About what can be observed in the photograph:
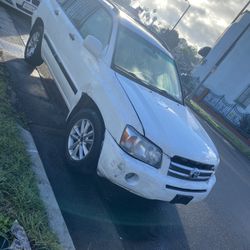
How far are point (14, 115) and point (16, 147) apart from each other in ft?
2.90

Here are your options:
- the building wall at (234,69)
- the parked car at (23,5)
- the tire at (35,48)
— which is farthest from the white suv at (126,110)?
the building wall at (234,69)

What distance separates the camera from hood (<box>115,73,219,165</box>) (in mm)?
3688

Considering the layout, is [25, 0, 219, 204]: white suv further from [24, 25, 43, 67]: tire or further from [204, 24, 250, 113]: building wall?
[204, 24, 250, 113]: building wall

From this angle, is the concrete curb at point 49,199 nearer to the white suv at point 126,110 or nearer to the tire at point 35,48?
the white suv at point 126,110

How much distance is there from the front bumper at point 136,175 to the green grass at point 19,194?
87 cm

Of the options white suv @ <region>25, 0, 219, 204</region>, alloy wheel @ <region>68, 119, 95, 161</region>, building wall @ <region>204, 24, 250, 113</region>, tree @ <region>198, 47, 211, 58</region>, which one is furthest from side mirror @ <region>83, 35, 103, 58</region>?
tree @ <region>198, 47, 211, 58</region>

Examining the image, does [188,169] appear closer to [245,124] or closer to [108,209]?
[108,209]

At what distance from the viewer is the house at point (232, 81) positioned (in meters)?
18.9

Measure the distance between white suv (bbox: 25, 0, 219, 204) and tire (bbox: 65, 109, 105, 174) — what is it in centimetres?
1

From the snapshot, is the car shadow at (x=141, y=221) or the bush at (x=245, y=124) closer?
the car shadow at (x=141, y=221)

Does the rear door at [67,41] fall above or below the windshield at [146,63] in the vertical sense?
below

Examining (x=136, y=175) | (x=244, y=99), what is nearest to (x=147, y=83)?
(x=136, y=175)

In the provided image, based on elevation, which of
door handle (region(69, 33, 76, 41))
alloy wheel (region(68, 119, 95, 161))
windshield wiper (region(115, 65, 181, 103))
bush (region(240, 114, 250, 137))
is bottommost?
bush (region(240, 114, 250, 137))

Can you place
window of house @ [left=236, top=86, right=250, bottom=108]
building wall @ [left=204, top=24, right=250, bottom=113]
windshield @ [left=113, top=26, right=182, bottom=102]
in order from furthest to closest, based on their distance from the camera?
building wall @ [left=204, top=24, right=250, bottom=113]
window of house @ [left=236, top=86, right=250, bottom=108]
windshield @ [left=113, top=26, right=182, bottom=102]
